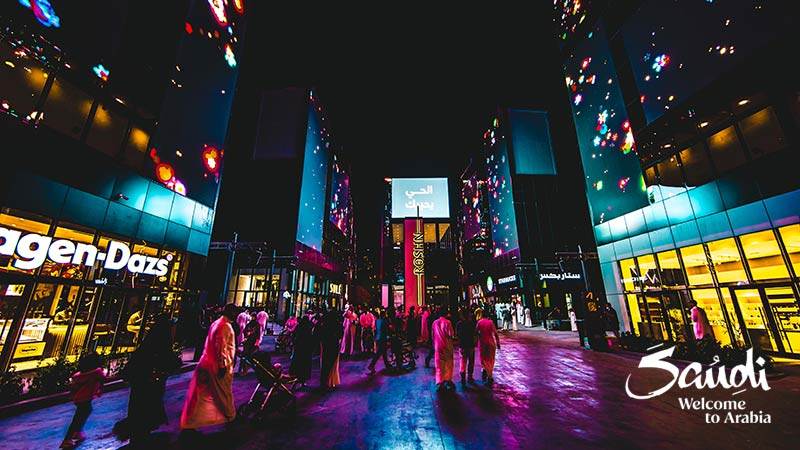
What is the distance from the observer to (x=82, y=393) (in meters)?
4.12

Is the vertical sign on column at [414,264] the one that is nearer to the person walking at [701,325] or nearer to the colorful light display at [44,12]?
the person walking at [701,325]

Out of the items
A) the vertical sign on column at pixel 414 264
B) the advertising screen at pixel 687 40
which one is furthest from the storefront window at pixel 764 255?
the vertical sign on column at pixel 414 264

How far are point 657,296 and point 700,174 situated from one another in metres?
5.25

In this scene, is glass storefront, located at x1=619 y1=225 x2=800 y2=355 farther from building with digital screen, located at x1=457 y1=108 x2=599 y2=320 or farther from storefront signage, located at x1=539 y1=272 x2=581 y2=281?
building with digital screen, located at x1=457 y1=108 x2=599 y2=320

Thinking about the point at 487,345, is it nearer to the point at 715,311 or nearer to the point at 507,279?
the point at 715,311

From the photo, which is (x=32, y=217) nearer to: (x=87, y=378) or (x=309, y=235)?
(x=87, y=378)

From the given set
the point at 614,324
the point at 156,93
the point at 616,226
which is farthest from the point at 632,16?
the point at 156,93

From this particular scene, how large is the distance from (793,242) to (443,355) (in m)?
11.4

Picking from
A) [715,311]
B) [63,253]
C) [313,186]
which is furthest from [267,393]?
[313,186]

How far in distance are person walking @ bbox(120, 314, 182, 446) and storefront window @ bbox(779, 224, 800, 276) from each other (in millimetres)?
15807

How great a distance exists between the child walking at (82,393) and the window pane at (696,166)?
696 inches

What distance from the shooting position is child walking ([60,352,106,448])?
4051 mm

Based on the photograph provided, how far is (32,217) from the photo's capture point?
773cm

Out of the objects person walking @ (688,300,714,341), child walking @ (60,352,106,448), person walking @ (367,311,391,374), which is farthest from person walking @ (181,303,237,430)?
→ person walking @ (688,300,714,341)
